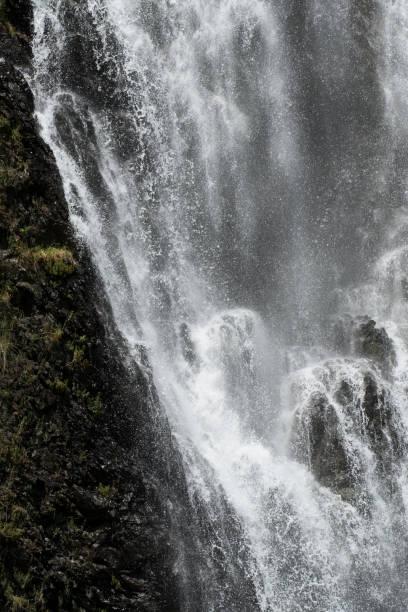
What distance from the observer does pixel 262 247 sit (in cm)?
1340

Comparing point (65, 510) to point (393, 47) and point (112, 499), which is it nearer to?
point (112, 499)

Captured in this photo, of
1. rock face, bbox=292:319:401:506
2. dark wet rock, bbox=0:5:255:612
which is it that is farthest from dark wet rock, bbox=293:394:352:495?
dark wet rock, bbox=0:5:255:612

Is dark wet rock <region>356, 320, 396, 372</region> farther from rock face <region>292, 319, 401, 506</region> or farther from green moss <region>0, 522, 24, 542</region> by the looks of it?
green moss <region>0, 522, 24, 542</region>

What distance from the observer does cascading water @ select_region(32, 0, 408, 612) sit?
9078 millimetres

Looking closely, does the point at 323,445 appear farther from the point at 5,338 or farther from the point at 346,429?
the point at 5,338

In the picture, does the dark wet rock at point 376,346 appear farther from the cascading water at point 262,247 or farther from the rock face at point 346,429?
the rock face at point 346,429

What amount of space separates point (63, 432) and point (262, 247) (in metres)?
8.08

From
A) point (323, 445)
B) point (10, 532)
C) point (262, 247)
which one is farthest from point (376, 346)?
point (10, 532)

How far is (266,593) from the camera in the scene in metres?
8.03

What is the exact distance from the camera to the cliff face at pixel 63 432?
5.97 metres

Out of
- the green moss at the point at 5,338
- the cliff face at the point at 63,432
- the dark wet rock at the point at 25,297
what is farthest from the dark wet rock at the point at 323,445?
the green moss at the point at 5,338

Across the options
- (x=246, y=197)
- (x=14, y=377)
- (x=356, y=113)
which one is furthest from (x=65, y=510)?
(x=356, y=113)

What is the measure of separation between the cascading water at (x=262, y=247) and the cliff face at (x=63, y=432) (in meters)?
1.02

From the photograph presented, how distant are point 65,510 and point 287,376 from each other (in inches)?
249
